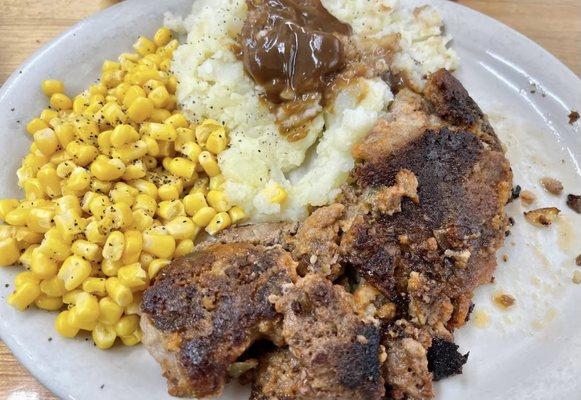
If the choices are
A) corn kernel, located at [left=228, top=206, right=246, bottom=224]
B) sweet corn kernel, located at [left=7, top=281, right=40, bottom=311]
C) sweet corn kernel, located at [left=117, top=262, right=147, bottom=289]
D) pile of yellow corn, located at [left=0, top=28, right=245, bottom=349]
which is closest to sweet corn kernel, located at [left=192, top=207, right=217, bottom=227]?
pile of yellow corn, located at [left=0, top=28, right=245, bottom=349]

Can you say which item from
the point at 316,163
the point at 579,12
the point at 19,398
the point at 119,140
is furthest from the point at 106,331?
the point at 579,12

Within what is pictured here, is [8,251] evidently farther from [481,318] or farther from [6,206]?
[481,318]

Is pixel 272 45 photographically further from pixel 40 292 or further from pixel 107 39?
pixel 40 292

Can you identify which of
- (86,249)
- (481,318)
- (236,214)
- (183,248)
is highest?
(86,249)

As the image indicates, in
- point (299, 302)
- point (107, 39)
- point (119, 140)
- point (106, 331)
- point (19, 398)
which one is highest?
point (107, 39)

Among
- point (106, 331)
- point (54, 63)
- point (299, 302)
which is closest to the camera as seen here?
point (299, 302)

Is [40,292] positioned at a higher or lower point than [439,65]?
lower

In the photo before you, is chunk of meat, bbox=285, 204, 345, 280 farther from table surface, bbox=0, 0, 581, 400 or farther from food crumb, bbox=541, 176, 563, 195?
table surface, bbox=0, 0, 581, 400

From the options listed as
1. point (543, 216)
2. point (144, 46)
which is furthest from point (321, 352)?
point (144, 46)
